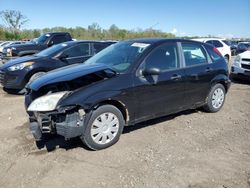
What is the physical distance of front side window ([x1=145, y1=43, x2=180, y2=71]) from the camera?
4.87 metres

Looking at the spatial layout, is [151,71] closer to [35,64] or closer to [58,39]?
[35,64]

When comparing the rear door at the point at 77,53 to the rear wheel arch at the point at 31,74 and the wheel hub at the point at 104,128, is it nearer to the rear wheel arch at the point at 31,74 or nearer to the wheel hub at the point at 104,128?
the rear wheel arch at the point at 31,74

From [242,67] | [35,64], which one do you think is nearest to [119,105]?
[35,64]

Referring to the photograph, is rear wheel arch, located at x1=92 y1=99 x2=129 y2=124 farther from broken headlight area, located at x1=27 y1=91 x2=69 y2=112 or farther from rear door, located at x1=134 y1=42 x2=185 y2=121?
broken headlight area, located at x1=27 y1=91 x2=69 y2=112

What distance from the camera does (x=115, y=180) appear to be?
11.6 ft

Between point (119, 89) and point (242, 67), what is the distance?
6.82 metres

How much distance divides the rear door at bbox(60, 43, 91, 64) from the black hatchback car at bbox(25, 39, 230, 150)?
11.4 feet

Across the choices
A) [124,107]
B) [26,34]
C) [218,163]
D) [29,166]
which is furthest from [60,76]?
[26,34]

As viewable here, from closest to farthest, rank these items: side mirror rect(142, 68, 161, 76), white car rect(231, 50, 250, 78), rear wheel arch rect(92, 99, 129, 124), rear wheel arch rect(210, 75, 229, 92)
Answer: rear wheel arch rect(92, 99, 129, 124), side mirror rect(142, 68, 161, 76), rear wheel arch rect(210, 75, 229, 92), white car rect(231, 50, 250, 78)

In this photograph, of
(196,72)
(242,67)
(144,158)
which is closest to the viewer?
(144,158)

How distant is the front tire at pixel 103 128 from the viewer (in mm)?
4191

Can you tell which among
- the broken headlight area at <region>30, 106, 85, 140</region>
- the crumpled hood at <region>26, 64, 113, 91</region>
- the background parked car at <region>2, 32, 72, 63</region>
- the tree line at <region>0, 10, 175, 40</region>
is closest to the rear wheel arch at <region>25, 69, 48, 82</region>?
the background parked car at <region>2, 32, 72, 63</region>

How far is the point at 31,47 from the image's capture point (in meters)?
12.0

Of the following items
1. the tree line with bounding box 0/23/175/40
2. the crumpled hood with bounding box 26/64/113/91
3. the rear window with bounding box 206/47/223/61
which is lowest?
the tree line with bounding box 0/23/175/40
